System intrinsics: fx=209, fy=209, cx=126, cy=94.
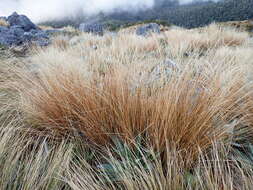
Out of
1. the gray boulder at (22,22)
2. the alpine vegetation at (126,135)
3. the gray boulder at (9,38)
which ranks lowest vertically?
the alpine vegetation at (126,135)

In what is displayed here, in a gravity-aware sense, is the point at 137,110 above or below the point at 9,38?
below

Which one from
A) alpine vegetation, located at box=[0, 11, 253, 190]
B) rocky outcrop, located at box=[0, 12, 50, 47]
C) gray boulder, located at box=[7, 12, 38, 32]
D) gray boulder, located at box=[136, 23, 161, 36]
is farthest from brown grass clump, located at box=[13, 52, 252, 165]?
gray boulder, located at box=[7, 12, 38, 32]

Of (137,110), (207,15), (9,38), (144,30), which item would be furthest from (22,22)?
(207,15)

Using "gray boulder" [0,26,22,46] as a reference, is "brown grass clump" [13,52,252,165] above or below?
below

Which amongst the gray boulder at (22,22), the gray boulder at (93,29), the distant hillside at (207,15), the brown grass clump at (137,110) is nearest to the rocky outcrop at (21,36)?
the gray boulder at (22,22)

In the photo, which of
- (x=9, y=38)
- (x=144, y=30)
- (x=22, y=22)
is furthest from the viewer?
(x=22, y=22)

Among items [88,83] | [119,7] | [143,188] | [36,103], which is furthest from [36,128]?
[119,7]

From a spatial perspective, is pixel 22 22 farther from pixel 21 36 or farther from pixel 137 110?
pixel 137 110

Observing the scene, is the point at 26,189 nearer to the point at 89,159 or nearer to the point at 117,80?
the point at 89,159

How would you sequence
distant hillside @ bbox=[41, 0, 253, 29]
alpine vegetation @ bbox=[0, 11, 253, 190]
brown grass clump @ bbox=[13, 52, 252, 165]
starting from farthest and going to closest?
distant hillside @ bbox=[41, 0, 253, 29], brown grass clump @ bbox=[13, 52, 252, 165], alpine vegetation @ bbox=[0, 11, 253, 190]

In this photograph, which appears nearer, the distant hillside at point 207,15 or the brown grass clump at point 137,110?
the brown grass clump at point 137,110

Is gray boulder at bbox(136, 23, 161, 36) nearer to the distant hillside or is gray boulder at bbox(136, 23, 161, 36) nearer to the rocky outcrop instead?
the rocky outcrop

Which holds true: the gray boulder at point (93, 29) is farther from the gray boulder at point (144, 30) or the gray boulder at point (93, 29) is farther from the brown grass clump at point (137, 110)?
the brown grass clump at point (137, 110)

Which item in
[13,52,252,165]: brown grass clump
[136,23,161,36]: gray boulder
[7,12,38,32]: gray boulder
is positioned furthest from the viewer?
[7,12,38,32]: gray boulder
